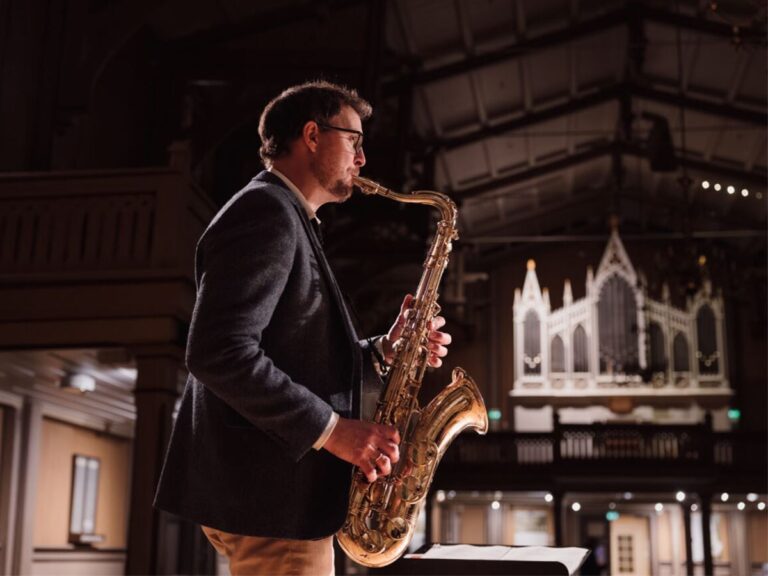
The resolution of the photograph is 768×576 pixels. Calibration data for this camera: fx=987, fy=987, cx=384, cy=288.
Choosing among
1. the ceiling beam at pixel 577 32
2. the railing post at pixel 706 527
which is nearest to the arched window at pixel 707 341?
the railing post at pixel 706 527

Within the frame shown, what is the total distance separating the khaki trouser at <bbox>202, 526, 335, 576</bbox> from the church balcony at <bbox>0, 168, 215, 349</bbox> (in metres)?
5.84

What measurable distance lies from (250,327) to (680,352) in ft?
67.2

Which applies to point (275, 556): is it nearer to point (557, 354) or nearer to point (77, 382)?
point (77, 382)

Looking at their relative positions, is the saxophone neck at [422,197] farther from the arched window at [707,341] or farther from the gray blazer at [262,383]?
the arched window at [707,341]

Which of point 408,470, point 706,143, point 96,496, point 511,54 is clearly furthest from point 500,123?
point 408,470

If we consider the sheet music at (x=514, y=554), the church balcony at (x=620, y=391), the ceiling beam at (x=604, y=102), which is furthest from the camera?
the church balcony at (x=620, y=391)

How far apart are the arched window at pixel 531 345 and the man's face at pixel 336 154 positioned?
64.1 feet

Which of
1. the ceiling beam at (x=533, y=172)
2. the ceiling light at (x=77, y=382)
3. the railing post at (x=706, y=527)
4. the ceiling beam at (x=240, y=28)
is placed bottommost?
the railing post at (x=706, y=527)

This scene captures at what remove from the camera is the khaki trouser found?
1.98 m

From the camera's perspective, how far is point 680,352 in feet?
69.8

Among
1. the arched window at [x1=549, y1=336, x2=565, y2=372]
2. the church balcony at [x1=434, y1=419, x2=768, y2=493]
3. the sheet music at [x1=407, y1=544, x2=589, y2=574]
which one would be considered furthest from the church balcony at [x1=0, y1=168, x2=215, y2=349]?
the arched window at [x1=549, y1=336, x2=565, y2=372]

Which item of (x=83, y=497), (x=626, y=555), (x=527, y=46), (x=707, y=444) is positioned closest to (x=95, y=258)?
(x=83, y=497)

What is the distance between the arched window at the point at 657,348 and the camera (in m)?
20.9

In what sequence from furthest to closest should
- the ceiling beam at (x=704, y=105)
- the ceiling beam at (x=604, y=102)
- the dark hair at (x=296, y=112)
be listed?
the ceiling beam at (x=604, y=102) → the ceiling beam at (x=704, y=105) → the dark hair at (x=296, y=112)
